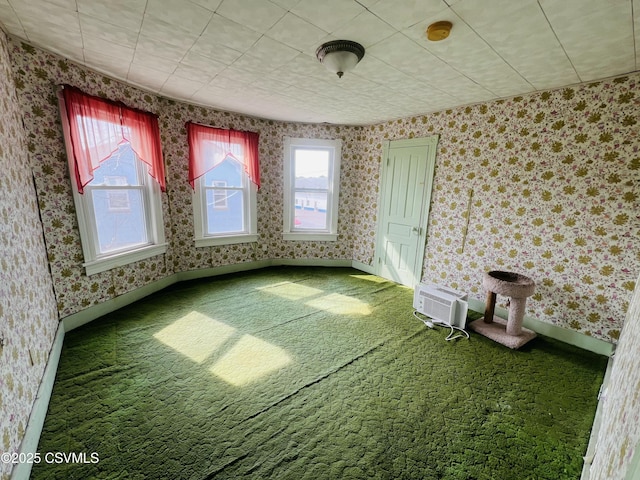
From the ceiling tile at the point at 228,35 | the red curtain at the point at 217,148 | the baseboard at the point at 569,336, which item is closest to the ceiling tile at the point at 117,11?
the ceiling tile at the point at 228,35

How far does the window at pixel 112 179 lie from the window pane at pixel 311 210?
2.08 m

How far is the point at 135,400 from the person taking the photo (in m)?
1.86

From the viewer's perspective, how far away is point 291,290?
150 inches

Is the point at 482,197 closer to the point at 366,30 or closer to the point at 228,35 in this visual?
the point at 366,30

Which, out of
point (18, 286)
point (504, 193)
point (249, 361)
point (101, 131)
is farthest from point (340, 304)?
point (101, 131)

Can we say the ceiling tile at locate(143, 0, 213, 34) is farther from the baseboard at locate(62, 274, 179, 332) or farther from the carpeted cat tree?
the carpeted cat tree

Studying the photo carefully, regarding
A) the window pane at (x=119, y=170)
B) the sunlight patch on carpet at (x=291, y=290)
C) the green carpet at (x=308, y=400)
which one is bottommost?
the green carpet at (x=308, y=400)

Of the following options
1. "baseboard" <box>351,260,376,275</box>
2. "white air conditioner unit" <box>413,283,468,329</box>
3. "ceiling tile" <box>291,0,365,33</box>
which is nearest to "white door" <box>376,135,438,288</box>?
"baseboard" <box>351,260,376,275</box>

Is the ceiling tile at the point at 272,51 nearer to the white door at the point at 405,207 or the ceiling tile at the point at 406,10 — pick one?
the ceiling tile at the point at 406,10

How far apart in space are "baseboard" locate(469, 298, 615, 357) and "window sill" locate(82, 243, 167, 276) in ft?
13.8

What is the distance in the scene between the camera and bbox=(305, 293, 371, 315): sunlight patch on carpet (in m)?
3.25

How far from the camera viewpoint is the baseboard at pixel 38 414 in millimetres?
1320

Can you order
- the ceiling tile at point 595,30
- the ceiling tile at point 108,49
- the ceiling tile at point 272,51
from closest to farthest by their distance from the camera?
the ceiling tile at point 595,30, the ceiling tile at point 272,51, the ceiling tile at point 108,49

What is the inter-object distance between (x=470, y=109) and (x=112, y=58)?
3585 mm
